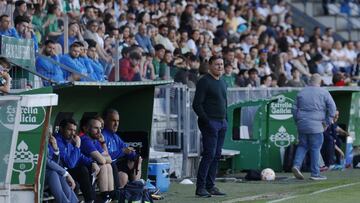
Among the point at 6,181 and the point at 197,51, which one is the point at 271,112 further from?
the point at 6,181

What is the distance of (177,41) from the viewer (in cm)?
2744

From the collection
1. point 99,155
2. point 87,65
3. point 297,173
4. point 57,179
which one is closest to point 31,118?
point 57,179

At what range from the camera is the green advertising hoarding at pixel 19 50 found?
57.1 feet

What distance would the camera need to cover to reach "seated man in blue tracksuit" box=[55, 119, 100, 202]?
1556cm

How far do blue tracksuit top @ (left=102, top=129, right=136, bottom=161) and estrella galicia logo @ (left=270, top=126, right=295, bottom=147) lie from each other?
18.0ft

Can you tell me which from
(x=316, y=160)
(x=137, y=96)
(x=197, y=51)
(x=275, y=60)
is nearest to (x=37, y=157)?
(x=137, y=96)

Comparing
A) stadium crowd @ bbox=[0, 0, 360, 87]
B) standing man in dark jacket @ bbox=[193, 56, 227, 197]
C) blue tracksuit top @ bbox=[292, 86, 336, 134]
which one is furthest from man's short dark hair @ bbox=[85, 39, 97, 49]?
standing man in dark jacket @ bbox=[193, 56, 227, 197]

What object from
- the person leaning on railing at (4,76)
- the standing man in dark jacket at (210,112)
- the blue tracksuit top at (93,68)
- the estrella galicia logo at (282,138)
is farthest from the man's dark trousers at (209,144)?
the estrella galicia logo at (282,138)

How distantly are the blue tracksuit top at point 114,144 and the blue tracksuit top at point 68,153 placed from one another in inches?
38.9

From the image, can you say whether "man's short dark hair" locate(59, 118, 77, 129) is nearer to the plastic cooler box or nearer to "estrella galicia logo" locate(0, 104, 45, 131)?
"estrella galicia logo" locate(0, 104, 45, 131)

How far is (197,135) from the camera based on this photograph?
68.6 ft

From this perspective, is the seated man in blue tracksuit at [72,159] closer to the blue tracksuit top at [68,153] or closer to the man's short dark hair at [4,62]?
the blue tracksuit top at [68,153]

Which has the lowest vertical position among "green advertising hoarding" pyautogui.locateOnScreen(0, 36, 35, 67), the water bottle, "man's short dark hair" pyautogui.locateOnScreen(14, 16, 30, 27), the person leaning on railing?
the water bottle

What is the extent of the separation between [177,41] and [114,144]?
1082cm
